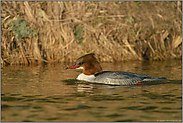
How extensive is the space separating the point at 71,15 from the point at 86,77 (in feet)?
21.1

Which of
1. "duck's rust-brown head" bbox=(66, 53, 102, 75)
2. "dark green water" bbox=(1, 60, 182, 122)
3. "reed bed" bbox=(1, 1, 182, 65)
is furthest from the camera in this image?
"reed bed" bbox=(1, 1, 182, 65)

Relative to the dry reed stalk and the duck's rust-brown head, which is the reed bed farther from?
the duck's rust-brown head

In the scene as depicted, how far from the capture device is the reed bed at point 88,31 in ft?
47.1

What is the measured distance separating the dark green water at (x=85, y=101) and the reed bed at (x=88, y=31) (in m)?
4.91

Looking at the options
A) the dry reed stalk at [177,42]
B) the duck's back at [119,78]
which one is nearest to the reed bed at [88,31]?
the dry reed stalk at [177,42]

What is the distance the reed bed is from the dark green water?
4.91 m

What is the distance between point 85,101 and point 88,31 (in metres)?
8.98

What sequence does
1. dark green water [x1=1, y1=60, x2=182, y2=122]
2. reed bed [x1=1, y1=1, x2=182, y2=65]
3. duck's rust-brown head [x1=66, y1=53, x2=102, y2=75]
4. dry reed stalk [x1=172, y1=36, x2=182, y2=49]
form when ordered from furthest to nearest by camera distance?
dry reed stalk [x1=172, y1=36, x2=182, y2=49] < reed bed [x1=1, y1=1, x2=182, y2=65] < duck's rust-brown head [x1=66, y1=53, x2=102, y2=75] < dark green water [x1=1, y1=60, x2=182, y2=122]

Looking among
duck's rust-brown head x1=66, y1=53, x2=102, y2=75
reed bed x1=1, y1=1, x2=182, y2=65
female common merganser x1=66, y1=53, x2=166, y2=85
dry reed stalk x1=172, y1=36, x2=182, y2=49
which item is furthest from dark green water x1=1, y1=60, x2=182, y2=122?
dry reed stalk x1=172, y1=36, x2=182, y2=49

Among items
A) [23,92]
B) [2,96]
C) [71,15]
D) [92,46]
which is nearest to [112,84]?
[23,92]

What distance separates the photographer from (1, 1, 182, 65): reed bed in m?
14.3

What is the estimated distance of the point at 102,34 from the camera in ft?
49.1

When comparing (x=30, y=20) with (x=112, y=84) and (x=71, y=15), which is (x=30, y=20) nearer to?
(x=71, y=15)

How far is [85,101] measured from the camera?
6422 mm
